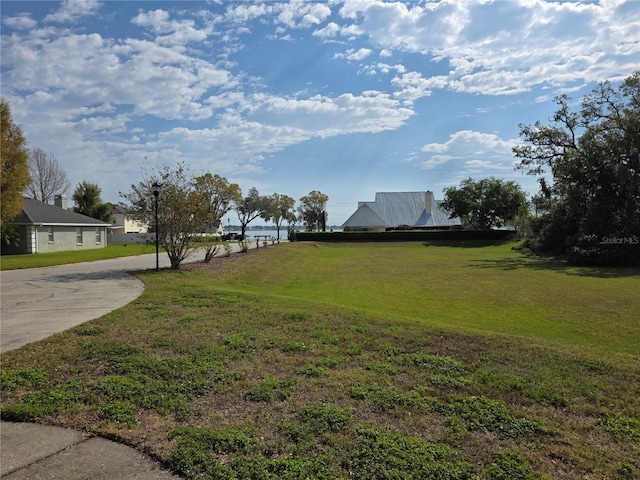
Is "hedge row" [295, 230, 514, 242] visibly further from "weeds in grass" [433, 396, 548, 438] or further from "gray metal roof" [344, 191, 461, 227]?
"weeds in grass" [433, 396, 548, 438]

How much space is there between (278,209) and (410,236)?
3844 cm

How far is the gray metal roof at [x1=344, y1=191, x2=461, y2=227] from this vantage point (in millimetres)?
66250

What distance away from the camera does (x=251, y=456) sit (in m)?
2.73

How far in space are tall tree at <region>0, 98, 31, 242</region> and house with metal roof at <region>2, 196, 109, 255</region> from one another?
448 cm

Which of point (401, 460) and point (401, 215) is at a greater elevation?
point (401, 215)

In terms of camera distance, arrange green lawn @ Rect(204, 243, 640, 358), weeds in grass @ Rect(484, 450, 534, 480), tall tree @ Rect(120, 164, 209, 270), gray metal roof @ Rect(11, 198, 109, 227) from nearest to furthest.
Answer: weeds in grass @ Rect(484, 450, 534, 480) → green lawn @ Rect(204, 243, 640, 358) → tall tree @ Rect(120, 164, 209, 270) → gray metal roof @ Rect(11, 198, 109, 227)

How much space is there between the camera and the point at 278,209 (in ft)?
264

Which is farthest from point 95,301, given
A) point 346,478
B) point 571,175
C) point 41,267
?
point 571,175

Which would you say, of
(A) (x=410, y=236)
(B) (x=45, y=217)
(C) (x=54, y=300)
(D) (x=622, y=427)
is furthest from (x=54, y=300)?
(A) (x=410, y=236)

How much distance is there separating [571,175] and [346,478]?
3066 cm

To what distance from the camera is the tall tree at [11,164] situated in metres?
21.5

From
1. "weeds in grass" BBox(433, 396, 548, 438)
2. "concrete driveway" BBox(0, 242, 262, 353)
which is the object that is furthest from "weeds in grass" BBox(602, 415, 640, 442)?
"concrete driveway" BBox(0, 242, 262, 353)

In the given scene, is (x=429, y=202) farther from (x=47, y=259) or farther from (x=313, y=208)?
(x=47, y=259)

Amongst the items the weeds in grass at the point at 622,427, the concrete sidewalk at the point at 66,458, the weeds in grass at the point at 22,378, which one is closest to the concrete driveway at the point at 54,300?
the weeds in grass at the point at 22,378
